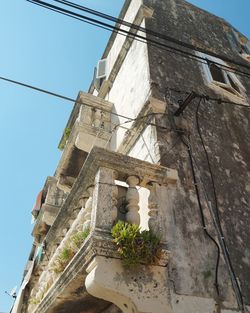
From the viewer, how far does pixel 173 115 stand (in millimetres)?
6254

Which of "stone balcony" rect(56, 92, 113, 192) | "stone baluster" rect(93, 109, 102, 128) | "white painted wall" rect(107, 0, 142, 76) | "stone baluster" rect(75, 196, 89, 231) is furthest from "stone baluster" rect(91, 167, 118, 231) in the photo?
"white painted wall" rect(107, 0, 142, 76)

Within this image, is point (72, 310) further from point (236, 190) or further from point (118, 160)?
point (236, 190)

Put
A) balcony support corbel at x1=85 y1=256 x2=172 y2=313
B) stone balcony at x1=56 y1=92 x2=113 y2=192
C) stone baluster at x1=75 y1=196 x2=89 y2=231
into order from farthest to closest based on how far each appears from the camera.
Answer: stone balcony at x1=56 y1=92 x2=113 y2=192 → stone baluster at x1=75 y1=196 x2=89 y2=231 → balcony support corbel at x1=85 y1=256 x2=172 y2=313

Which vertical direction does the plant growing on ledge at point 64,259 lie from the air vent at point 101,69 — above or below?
below

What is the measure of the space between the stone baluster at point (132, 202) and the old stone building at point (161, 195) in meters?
0.02

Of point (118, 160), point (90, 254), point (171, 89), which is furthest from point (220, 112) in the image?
point (90, 254)

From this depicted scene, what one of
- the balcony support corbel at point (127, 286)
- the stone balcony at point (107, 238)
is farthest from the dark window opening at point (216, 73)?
the balcony support corbel at point (127, 286)

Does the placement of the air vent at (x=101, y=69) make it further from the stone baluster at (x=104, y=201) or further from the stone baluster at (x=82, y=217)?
the stone baluster at (x=104, y=201)

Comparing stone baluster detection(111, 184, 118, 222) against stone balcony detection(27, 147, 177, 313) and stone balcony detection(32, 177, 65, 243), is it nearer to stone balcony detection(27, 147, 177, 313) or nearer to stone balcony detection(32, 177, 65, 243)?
stone balcony detection(27, 147, 177, 313)

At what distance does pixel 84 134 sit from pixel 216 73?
4354mm

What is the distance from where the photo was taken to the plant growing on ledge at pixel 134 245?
3701 mm

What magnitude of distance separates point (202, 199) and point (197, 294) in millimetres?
1607

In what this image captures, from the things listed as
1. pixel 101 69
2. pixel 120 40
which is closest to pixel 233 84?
pixel 120 40

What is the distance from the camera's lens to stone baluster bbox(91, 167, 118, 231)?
399 centimetres
